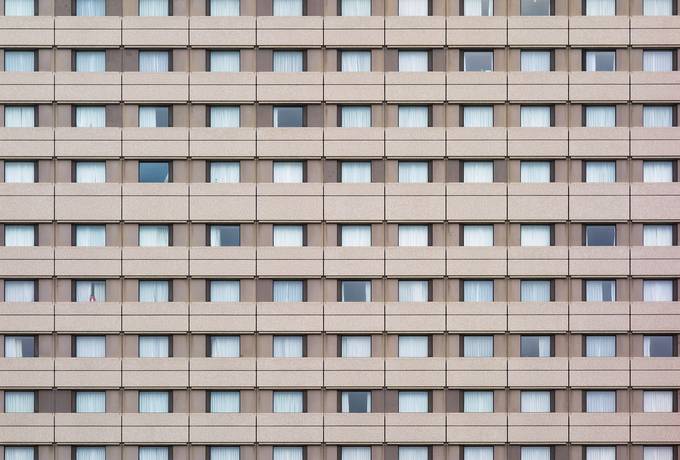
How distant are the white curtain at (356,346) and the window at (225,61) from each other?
1033 centimetres

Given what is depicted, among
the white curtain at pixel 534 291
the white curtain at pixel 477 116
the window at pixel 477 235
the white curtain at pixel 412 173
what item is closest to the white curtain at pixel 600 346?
the white curtain at pixel 534 291

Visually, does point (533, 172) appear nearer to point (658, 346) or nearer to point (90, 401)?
point (658, 346)

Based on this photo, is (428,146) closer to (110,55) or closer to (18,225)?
(110,55)

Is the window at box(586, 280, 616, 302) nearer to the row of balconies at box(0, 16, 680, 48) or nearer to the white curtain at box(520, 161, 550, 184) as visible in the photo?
the white curtain at box(520, 161, 550, 184)

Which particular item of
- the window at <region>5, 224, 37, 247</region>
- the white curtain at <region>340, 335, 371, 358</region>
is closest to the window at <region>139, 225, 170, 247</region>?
the window at <region>5, 224, 37, 247</region>

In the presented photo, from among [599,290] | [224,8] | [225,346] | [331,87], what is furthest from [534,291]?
[224,8]

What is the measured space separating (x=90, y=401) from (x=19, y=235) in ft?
20.8

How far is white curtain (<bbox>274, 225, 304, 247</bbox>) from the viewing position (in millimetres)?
24203

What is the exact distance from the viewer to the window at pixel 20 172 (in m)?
24.2

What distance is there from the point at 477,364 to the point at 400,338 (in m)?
2.83

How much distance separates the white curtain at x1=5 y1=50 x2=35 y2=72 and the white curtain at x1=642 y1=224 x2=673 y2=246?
22.5 metres

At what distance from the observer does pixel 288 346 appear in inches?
948

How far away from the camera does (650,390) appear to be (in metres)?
24.2

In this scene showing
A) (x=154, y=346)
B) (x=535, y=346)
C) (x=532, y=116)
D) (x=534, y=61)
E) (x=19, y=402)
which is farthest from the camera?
(x=534, y=61)
